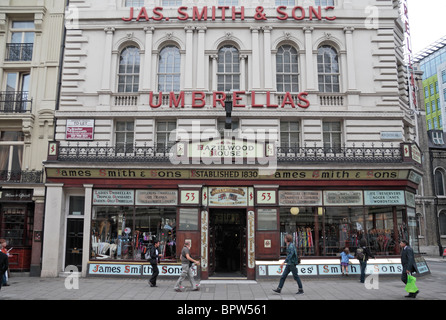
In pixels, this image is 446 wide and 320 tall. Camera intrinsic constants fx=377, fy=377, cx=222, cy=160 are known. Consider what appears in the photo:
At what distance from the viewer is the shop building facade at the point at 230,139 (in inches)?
682

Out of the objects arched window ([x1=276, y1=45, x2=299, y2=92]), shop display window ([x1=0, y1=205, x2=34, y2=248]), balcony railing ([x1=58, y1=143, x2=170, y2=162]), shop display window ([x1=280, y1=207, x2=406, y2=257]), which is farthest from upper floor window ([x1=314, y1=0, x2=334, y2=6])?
shop display window ([x1=0, y1=205, x2=34, y2=248])

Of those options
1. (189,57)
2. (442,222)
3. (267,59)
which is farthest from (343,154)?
(442,222)

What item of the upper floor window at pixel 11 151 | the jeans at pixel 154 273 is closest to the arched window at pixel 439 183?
the jeans at pixel 154 273

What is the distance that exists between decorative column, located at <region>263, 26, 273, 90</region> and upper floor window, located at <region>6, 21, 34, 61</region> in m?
13.0

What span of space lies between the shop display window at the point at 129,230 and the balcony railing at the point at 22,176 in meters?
4.06

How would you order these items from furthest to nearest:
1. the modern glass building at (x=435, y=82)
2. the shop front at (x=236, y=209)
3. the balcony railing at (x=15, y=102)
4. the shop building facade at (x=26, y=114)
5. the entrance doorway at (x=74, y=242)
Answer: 1. the modern glass building at (x=435, y=82)
2. the balcony railing at (x=15, y=102)
3. the shop building facade at (x=26, y=114)
4. the entrance doorway at (x=74, y=242)
5. the shop front at (x=236, y=209)

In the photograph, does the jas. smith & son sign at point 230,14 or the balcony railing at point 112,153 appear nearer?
the balcony railing at point 112,153

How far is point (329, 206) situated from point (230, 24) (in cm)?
1079

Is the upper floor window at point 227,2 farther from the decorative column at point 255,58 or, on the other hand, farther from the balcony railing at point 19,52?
the balcony railing at point 19,52

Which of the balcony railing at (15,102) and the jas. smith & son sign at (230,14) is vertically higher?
the jas. smith & son sign at (230,14)

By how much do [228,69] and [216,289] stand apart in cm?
1144

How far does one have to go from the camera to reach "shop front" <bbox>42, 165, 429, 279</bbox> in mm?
17141

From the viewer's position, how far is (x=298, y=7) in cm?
2041

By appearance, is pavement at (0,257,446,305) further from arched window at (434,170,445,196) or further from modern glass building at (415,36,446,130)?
modern glass building at (415,36,446,130)
